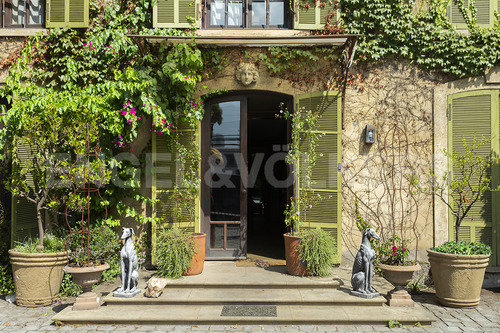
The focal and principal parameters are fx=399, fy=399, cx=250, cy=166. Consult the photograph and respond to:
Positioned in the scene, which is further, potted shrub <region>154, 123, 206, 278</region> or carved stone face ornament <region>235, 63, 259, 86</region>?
carved stone face ornament <region>235, 63, 259, 86</region>

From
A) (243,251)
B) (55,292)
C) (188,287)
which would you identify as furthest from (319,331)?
(55,292)

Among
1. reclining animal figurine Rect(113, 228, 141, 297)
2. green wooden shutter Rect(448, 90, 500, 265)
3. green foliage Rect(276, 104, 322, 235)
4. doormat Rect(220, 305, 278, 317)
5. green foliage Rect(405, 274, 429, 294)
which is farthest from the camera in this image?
green wooden shutter Rect(448, 90, 500, 265)

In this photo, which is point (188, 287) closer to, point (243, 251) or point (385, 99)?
point (243, 251)

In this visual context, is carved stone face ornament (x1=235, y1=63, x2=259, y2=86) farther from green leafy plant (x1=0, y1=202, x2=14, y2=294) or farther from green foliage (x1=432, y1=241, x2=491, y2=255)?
green leafy plant (x1=0, y1=202, x2=14, y2=294)

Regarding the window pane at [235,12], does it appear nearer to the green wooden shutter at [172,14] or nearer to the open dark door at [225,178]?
the green wooden shutter at [172,14]

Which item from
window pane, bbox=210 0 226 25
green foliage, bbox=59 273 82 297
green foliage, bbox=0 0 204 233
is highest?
window pane, bbox=210 0 226 25

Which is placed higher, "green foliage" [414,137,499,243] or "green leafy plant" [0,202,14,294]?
"green foliage" [414,137,499,243]

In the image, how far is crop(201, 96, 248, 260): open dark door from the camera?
20.5 feet

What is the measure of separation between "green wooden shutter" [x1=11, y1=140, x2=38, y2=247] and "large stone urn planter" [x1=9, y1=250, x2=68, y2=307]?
0.93m

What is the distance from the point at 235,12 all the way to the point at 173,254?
12.5ft

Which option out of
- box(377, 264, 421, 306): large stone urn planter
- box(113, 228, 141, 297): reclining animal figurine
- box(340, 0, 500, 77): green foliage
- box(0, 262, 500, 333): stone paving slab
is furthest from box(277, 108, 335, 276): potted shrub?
box(113, 228, 141, 297): reclining animal figurine

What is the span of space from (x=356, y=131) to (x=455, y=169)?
1579 mm

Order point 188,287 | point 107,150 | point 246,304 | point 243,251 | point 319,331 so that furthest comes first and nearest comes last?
point 243,251 → point 107,150 → point 188,287 → point 246,304 → point 319,331

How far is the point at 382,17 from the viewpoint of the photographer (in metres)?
5.88
